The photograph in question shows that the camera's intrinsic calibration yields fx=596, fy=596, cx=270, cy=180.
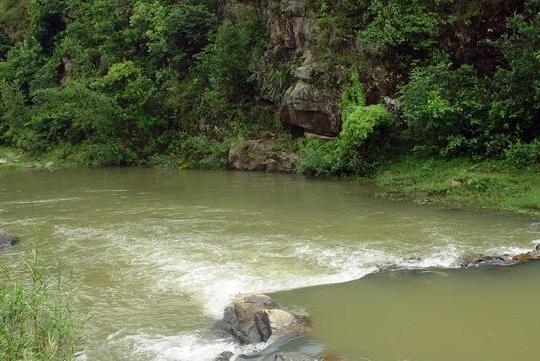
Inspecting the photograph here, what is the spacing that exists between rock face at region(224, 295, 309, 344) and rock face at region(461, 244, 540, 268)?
305cm

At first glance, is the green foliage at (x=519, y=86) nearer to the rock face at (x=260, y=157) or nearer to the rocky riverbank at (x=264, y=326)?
the rock face at (x=260, y=157)

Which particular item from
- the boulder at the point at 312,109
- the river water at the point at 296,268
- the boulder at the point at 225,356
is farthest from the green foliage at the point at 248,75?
the boulder at the point at 225,356

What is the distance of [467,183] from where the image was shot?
1314 cm

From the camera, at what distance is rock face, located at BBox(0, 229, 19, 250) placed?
11.3 meters

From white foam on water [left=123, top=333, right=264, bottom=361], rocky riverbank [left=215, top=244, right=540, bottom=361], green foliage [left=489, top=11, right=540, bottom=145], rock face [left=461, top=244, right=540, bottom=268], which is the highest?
green foliage [left=489, top=11, right=540, bottom=145]

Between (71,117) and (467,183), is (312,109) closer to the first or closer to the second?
(467,183)

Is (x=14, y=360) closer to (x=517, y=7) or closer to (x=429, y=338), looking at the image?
(x=429, y=338)

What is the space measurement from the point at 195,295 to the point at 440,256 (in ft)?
12.5

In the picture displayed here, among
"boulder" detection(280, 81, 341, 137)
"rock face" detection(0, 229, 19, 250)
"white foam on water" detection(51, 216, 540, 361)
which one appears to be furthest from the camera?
"boulder" detection(280, 81, 341, 137)

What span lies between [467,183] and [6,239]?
9.63 meters

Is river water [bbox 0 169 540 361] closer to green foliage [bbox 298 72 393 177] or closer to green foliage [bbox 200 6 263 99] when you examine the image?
green foliage [bbox 298 72 393 177]

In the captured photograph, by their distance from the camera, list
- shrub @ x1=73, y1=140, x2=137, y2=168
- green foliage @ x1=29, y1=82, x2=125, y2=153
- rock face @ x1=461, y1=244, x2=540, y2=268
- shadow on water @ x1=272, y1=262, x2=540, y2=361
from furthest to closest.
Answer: green foliage @ x1=29, y1=82, x2=125, y2=153, shrub @ x1=73, y1=140, x2=137, y2=168, rock face @ x1=461, y1=244, x2=540, y2=268, shadow on water @ x1=272, y1=262, x2=540, y2=361

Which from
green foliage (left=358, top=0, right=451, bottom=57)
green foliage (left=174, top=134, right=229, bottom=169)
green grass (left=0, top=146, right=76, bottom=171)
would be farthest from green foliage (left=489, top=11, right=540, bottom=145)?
green grass (left=0, top=146, right=76, bottom=171)

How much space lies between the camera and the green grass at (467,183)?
12.3 meters
